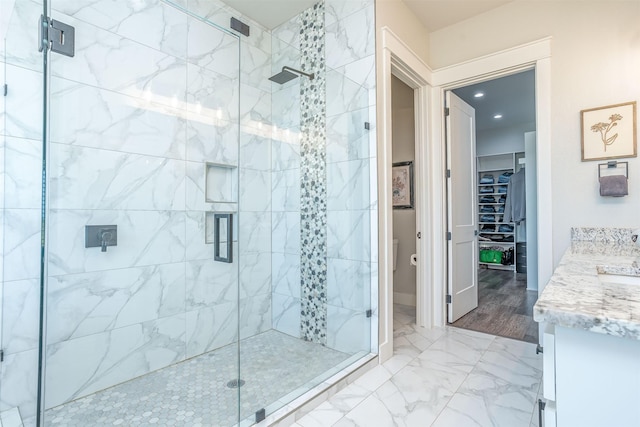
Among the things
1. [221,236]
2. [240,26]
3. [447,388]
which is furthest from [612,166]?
[240,26]

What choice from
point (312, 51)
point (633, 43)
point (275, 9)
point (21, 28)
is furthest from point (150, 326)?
point (633, 43)

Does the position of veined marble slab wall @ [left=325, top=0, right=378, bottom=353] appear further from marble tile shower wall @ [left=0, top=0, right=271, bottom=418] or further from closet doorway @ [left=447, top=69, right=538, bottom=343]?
closet doorway @ [left=447, top=69, right=538, bottom=343]

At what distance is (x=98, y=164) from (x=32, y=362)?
1.13m

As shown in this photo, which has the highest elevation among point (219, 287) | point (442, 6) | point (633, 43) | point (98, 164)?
point (442, 6)

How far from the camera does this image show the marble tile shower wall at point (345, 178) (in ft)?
7.72

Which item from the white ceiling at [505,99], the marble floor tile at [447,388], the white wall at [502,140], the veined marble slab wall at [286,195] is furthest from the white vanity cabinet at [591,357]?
the white wall at [502,140]

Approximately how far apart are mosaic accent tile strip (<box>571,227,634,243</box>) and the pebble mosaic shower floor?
189 centimetres

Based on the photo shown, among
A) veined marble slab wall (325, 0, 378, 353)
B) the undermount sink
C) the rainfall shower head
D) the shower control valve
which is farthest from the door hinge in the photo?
the undermount sink

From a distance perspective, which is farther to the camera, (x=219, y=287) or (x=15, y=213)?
(x=219, y=287)

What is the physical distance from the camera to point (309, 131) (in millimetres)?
2678

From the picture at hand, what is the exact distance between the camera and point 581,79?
235 centimetres

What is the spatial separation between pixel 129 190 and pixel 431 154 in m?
2.49

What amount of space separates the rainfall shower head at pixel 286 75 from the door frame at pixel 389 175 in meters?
0.67

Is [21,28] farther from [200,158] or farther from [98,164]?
[200,158]
